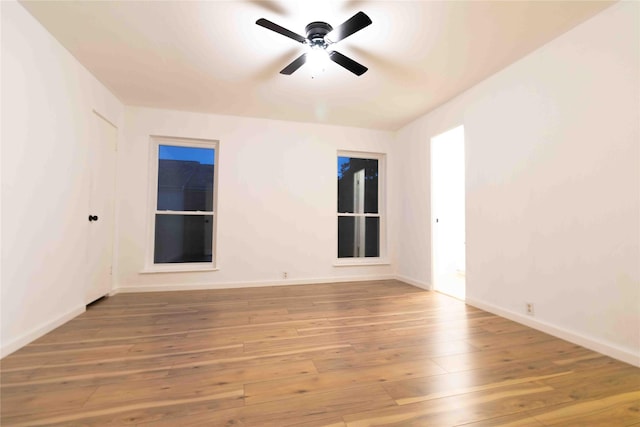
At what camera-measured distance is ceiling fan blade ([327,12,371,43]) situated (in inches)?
74.9

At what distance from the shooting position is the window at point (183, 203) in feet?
13.7

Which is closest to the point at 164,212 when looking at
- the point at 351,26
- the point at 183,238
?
the point at 183,238

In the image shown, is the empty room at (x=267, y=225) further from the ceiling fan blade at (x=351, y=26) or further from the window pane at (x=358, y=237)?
the window pane at (x=358, y=237)

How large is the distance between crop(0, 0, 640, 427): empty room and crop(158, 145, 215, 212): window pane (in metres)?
0.03

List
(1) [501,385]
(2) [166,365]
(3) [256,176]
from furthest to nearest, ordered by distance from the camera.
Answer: (3) [256,176]
(2) [166,365]
(1) [501,385]

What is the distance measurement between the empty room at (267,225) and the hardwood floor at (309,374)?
0.02 meters

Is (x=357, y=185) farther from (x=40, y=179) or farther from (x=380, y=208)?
(x=40, y=179)

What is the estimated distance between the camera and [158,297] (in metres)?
3.64

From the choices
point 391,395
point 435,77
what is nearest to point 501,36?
point 435,77

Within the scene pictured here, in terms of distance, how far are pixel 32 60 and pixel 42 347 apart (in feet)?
7.34

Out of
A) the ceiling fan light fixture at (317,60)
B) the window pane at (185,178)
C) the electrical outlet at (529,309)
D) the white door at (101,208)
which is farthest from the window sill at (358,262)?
the white door at (101,208)

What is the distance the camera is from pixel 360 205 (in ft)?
16.6

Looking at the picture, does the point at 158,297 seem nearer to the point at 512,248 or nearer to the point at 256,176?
the point at 256,176

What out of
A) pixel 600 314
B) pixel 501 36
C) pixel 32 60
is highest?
pixel 501 36
